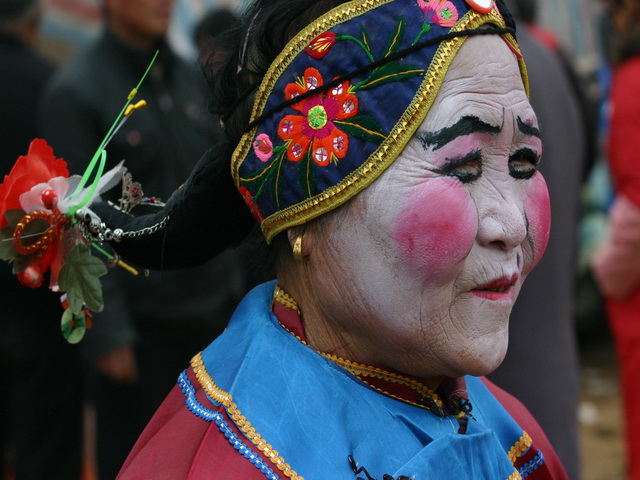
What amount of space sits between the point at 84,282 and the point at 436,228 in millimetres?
774

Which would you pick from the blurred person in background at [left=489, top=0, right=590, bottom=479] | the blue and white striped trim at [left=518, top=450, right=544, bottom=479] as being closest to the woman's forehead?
the blue and white striped trim at [left=518, top=450, right=544, bottom=479]

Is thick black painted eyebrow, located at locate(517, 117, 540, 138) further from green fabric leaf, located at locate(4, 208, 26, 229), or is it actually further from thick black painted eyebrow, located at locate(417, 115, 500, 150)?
green fabric leaf, located at locate(4, 208, 26, 229)

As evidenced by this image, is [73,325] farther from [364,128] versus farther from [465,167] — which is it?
[465,167]

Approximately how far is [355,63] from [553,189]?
2219 mm

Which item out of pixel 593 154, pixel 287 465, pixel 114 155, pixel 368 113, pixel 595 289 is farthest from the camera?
pixel 595 289

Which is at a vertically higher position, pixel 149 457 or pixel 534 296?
A: pixel 149 457

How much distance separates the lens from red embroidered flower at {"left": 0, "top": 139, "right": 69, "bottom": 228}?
6.31 ft

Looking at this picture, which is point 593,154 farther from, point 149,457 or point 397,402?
point 149,457

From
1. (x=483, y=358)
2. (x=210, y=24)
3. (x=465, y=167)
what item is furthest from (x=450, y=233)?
(x=210, y=24)

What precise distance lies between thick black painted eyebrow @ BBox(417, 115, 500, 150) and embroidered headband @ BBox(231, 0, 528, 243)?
0.11 feet

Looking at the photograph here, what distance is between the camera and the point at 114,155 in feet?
12.2

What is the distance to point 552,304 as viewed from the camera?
3.88m

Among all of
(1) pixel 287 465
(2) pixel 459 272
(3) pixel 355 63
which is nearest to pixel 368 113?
(3) pixel 355 63

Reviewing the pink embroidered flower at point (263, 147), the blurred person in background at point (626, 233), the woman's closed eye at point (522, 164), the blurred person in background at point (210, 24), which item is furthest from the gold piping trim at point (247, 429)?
the blurred person in background at point (210, 24)
